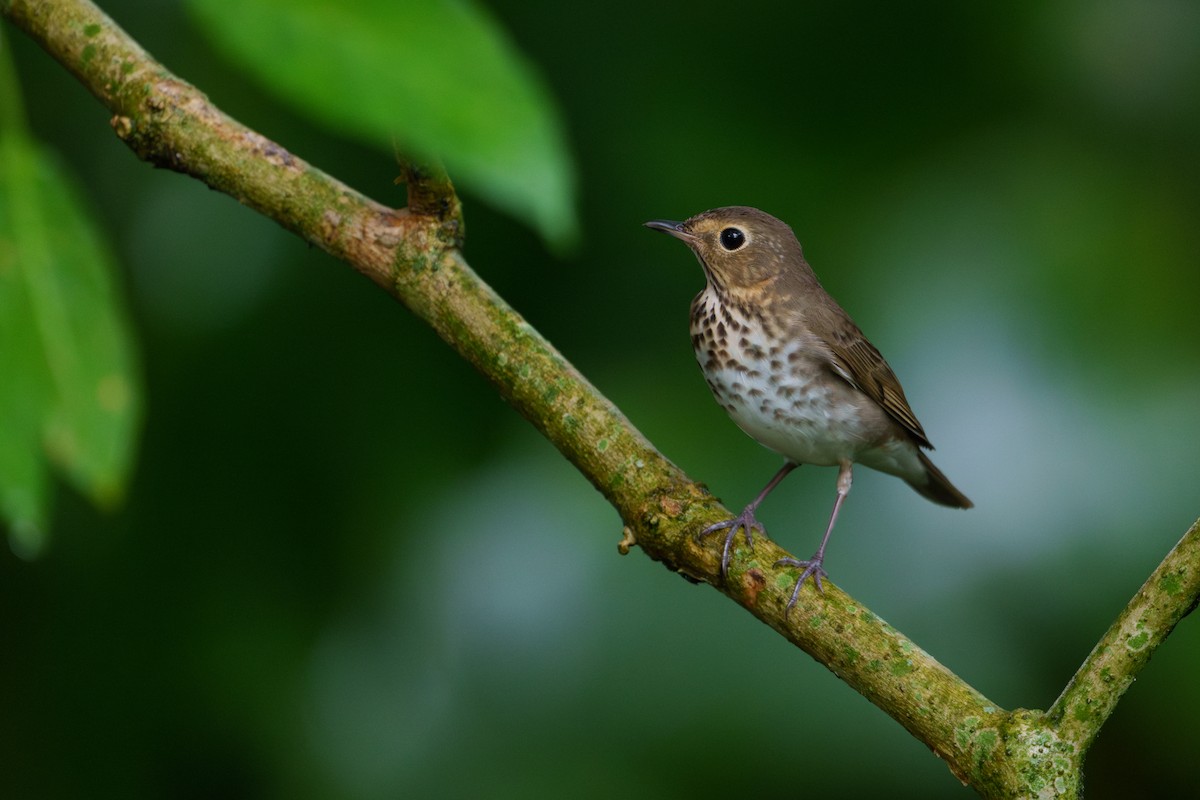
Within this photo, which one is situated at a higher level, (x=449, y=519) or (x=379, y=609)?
(x=449, y=519)

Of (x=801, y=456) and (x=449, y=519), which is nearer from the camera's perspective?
(x=801, y=456)

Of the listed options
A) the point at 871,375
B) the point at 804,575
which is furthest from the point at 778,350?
the point at 804,575

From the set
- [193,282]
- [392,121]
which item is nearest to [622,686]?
[193,282]

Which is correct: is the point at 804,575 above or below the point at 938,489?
below

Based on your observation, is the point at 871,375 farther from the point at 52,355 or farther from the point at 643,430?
the point at 52,355

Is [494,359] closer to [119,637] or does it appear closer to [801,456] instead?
[801,456]

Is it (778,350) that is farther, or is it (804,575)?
(778,350)

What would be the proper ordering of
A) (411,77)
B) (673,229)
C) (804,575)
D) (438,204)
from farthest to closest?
(673,229) → (438,204) → (804,575) → (411,77)
